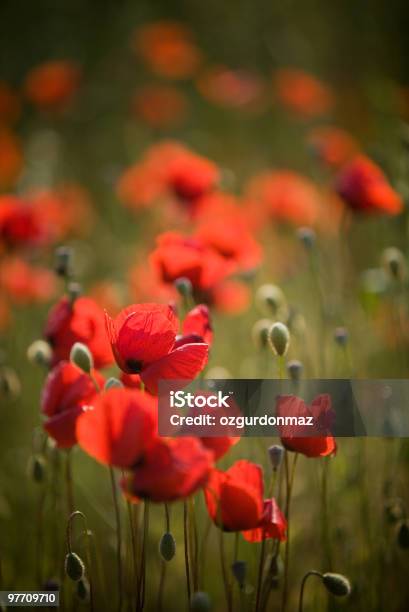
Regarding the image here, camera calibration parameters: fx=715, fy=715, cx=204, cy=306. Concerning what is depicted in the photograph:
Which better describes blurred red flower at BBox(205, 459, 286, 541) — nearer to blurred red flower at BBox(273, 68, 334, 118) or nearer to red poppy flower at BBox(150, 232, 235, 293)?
red poppy flower at BBox(150, 232, 235, 293)

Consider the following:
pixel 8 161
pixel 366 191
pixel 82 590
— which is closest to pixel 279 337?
pixel 82 590

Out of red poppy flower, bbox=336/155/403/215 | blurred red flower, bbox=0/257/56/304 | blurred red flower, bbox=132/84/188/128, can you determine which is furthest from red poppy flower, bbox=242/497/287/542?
blurred red flower, bbox=132/84/188/128

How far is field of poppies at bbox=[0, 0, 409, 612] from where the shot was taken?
0.62 m

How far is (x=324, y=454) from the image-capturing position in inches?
24.3

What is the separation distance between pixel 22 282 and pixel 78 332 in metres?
0.51

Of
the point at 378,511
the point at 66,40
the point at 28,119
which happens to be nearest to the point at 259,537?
the point at 378,511

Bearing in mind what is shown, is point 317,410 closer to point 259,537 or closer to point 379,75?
point 259,537

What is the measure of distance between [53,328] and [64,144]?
1.31 metres

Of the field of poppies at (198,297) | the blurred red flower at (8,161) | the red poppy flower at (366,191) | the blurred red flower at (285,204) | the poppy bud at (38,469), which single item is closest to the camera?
the field of poppies at (198,297)

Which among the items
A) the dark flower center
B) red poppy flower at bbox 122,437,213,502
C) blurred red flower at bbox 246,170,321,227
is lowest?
red poppy flower at bbox 122,437,213,502

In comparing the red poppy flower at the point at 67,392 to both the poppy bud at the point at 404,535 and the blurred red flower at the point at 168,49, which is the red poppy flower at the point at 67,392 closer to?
the poppy bud at the point at 404,535

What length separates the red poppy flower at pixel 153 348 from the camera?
1.92 ft

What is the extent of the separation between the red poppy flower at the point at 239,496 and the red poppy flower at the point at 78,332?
183mm

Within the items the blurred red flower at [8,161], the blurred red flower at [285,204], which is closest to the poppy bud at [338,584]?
the blurred red flower at [285,204]
